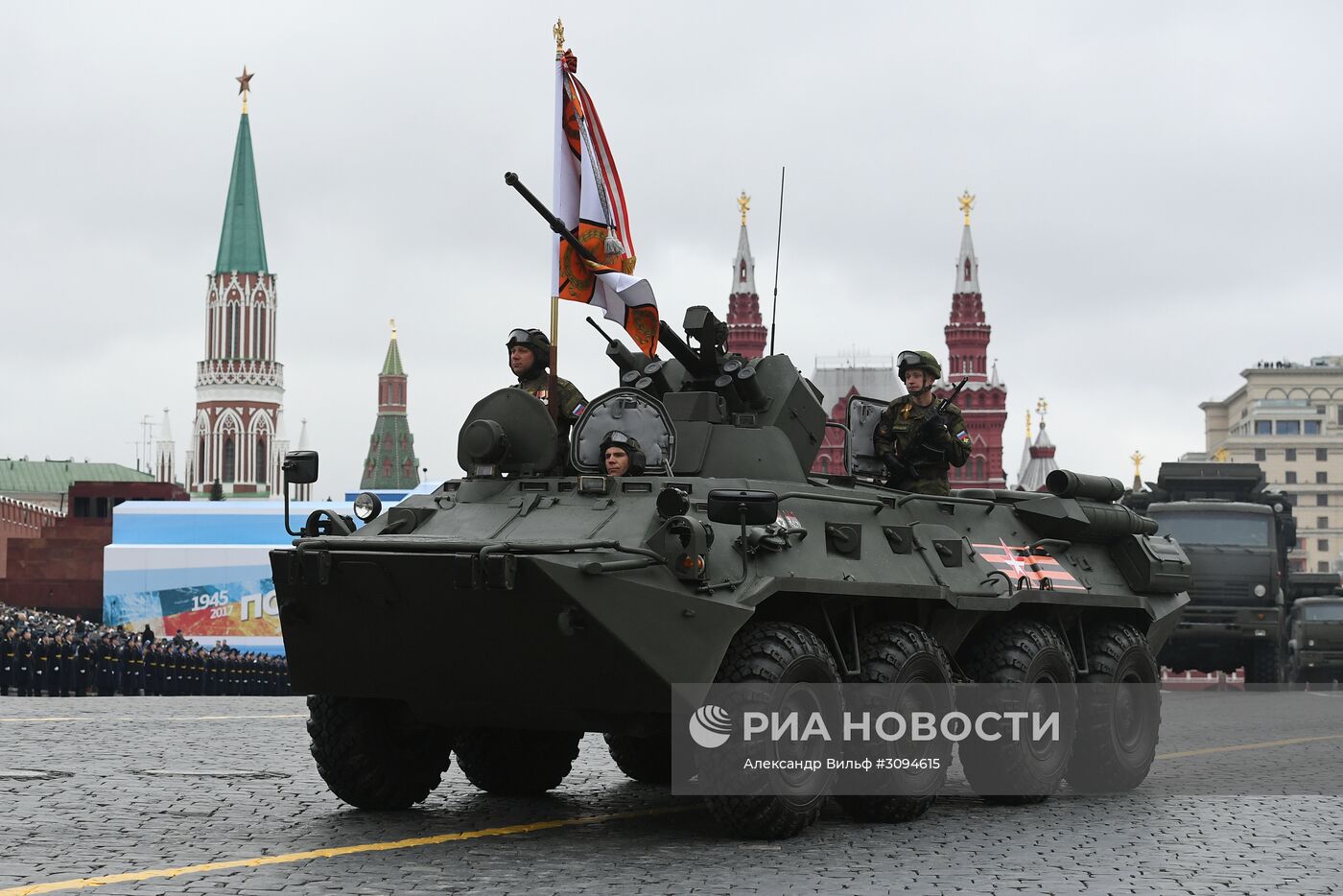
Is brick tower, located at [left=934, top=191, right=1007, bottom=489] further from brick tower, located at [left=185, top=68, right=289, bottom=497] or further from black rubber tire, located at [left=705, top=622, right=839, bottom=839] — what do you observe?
black rubber tire, located at [left=705, top=622, right=839, bottom=839]

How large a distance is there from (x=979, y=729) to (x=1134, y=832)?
1542mm

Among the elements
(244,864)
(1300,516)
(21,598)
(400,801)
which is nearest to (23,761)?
(400,801)

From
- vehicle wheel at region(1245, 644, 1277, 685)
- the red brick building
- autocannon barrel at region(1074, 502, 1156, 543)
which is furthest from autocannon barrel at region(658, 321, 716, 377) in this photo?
the red brick building

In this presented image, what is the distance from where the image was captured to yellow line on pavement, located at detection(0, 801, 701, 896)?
8.23 metres

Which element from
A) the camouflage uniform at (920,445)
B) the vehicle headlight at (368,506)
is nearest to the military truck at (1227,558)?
the camouflage uniform at (920,445)

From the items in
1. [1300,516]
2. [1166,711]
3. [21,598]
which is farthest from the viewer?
[1300,516]

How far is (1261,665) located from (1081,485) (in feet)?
65.6

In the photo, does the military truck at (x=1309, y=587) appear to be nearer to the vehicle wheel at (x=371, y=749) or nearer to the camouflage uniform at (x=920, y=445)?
the camouflage uniform at (x=920, y=445)

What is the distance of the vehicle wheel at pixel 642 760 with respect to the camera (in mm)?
13039

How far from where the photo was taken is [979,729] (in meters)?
12.2

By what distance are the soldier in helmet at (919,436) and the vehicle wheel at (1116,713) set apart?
1.68m

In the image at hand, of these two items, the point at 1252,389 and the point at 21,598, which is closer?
the point at 21,598

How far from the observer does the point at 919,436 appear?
13516 mm

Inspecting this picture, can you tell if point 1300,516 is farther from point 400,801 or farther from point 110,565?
point 400,801
